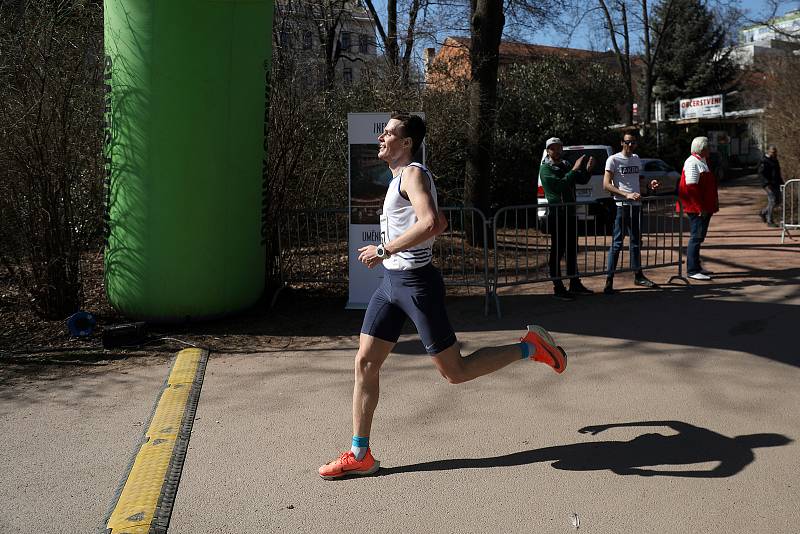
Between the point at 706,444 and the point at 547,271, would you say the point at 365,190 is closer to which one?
the point at 547,271

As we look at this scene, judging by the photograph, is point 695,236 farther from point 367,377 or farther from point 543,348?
point 367,377

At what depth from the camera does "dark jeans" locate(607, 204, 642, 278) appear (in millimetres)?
9484

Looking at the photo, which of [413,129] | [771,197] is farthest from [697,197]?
[771,197]

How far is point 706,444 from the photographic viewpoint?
4645 millimetres

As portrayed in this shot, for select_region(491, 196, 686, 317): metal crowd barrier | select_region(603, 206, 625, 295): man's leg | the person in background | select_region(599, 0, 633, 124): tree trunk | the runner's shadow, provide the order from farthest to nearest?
select_region(599, 0, 633, 124): tree trunk, the person in background, select_region(603, 206, 625, 295): man's leg, select_region(491, 196, 686, 317): metal crowd barrier, the runner's shadow

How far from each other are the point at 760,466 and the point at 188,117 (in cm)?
558

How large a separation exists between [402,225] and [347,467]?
1330 mm

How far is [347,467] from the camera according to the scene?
4.28 m

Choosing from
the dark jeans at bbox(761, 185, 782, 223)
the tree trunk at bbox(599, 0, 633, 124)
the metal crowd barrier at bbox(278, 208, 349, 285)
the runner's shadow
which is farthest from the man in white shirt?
the tree trunk at bbox(599, 0, 633, 124)

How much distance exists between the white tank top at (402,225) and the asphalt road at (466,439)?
114 cm

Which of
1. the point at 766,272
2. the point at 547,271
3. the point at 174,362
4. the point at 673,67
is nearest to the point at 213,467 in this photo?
the point at 174,362

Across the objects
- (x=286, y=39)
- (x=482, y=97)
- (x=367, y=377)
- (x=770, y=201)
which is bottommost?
(x=367, y=377)

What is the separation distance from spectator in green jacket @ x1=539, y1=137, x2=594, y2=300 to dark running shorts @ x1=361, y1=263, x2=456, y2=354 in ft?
16.5

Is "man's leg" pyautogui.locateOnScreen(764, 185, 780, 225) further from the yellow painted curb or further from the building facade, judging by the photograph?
the yellow painted curb
